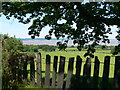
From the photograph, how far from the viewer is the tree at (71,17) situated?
6.29 m

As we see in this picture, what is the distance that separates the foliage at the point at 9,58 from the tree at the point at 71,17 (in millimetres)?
629

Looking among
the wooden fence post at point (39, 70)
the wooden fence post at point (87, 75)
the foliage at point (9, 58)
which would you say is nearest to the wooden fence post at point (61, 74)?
the wooden fence post at point (87, 75)

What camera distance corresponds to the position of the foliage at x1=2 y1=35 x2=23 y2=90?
5867 mm

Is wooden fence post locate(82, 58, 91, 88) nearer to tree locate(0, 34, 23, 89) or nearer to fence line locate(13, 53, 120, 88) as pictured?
fence line locate(13, 53, 120, 88)

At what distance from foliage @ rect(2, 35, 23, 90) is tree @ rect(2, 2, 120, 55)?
0.63 metres

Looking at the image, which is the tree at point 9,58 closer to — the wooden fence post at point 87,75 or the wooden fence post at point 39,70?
the wooden fence post at point 39,70

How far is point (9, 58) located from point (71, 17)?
84.4 inches

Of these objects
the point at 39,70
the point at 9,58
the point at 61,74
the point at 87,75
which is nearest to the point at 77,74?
the point at 87,75

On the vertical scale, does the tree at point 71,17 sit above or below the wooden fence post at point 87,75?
above

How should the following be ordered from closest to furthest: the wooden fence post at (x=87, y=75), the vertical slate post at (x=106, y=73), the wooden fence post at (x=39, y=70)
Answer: the vertical slate post at (x=106, y=73) < the wooden fence post at (x=87, y=75) < the wooden fence post at (x=39, y=70)

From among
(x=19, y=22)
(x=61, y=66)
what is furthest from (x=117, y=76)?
(x=19, y=22)

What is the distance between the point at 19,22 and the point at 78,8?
193cm

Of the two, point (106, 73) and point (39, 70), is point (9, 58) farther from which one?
point (106, 73)

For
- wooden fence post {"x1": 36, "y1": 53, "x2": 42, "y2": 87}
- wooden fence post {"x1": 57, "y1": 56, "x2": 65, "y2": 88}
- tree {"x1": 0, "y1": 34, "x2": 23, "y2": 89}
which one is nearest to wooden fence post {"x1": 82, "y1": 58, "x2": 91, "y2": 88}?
wooden fence post {"x1": 57, "y1": 56, "x2": 65, "y2": 88}
